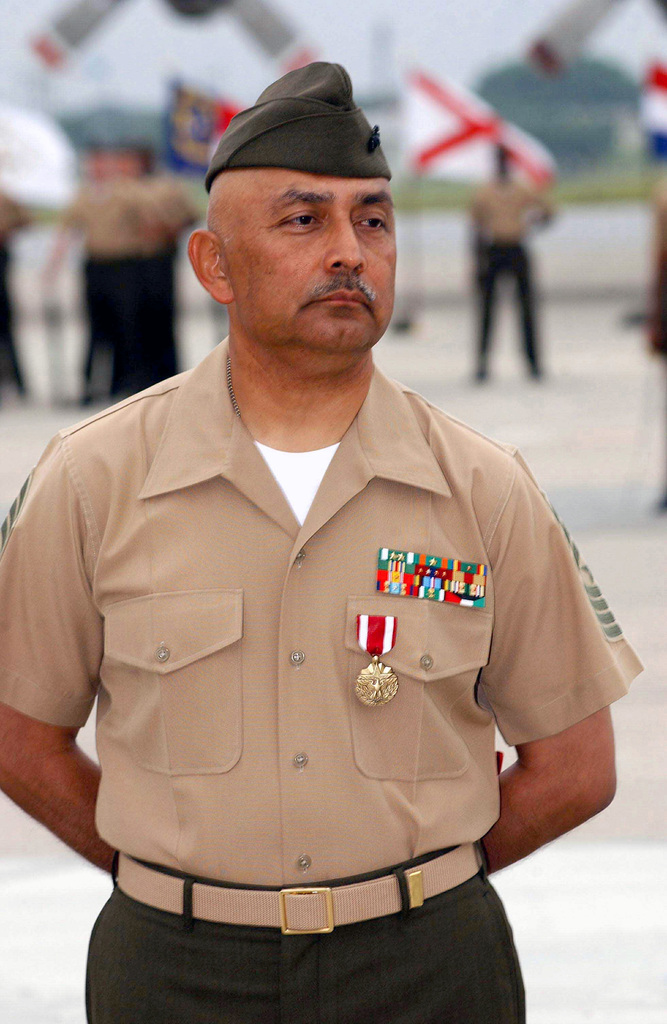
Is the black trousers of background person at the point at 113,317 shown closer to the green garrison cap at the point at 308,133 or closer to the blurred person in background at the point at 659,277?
the blurred person in background at the point at 659,277

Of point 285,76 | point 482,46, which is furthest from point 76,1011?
→ point 482,46

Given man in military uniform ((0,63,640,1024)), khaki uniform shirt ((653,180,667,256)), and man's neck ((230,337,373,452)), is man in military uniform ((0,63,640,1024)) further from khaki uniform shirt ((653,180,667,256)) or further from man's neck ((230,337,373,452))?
khaki uniform shirt ((653,180,667,256))

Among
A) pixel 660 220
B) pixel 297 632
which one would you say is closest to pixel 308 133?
pixel 297 632

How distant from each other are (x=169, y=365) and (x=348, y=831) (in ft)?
38.3

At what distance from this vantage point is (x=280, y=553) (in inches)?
70.9

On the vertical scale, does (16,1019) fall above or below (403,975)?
below

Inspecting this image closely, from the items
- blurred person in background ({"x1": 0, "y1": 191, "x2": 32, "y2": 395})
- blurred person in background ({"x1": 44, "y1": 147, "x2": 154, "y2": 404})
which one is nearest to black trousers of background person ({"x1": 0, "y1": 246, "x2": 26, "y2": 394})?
blurred person in background ({"x1": 0, "y1": 191, "x2": 32, "y2": 395})

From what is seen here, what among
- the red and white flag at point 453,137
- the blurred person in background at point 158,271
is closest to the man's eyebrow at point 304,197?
the blurred person in background at point 158,271

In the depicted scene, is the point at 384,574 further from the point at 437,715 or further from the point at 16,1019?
the point at 16,1019

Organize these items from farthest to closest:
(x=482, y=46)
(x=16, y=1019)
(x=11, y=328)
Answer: (x=482, y=46) → (x=11, y=328) → (x=16, y=1019)

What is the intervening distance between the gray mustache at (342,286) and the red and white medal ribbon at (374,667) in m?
0.34

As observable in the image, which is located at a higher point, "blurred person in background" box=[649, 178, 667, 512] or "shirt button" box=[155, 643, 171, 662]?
"blurred person in background" box=[649, 178, 667, 512]

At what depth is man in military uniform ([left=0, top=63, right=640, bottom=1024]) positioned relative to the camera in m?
1.78

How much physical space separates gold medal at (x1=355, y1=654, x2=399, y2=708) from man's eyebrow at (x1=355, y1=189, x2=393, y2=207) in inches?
19.1
